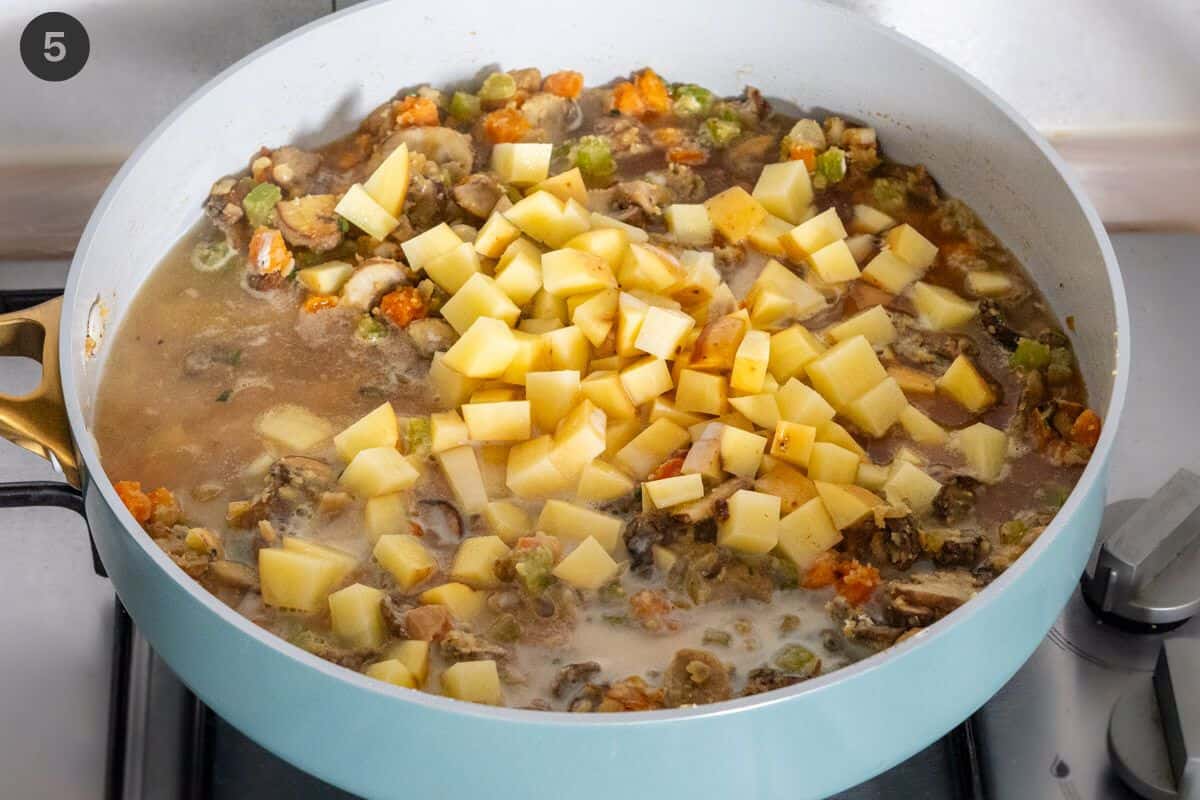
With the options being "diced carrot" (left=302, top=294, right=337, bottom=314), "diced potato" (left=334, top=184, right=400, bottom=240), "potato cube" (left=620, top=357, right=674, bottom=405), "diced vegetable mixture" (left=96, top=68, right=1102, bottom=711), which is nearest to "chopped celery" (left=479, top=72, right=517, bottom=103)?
"diced vegetable mixture" (left=96, top=68, right=1102, bottom=711)

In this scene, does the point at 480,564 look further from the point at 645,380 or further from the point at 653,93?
the point at 653,93

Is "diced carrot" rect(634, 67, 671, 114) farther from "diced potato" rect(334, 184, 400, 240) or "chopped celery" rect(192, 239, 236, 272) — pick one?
"chopped celery" rect(192, 239, 236, 272)

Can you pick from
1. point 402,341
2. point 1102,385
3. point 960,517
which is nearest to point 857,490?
point 960,517

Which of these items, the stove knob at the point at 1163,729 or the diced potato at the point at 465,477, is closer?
the stove knob at the point at 1163,729

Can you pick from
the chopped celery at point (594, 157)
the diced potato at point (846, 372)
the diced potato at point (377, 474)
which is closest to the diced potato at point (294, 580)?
the diced potato at point (377, 474)

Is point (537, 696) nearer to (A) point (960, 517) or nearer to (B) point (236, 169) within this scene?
(A) point (960, 517)

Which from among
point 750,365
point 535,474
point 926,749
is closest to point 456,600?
point 535,474

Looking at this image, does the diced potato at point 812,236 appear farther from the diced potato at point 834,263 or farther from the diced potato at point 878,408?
the diced potato at point 878,408
